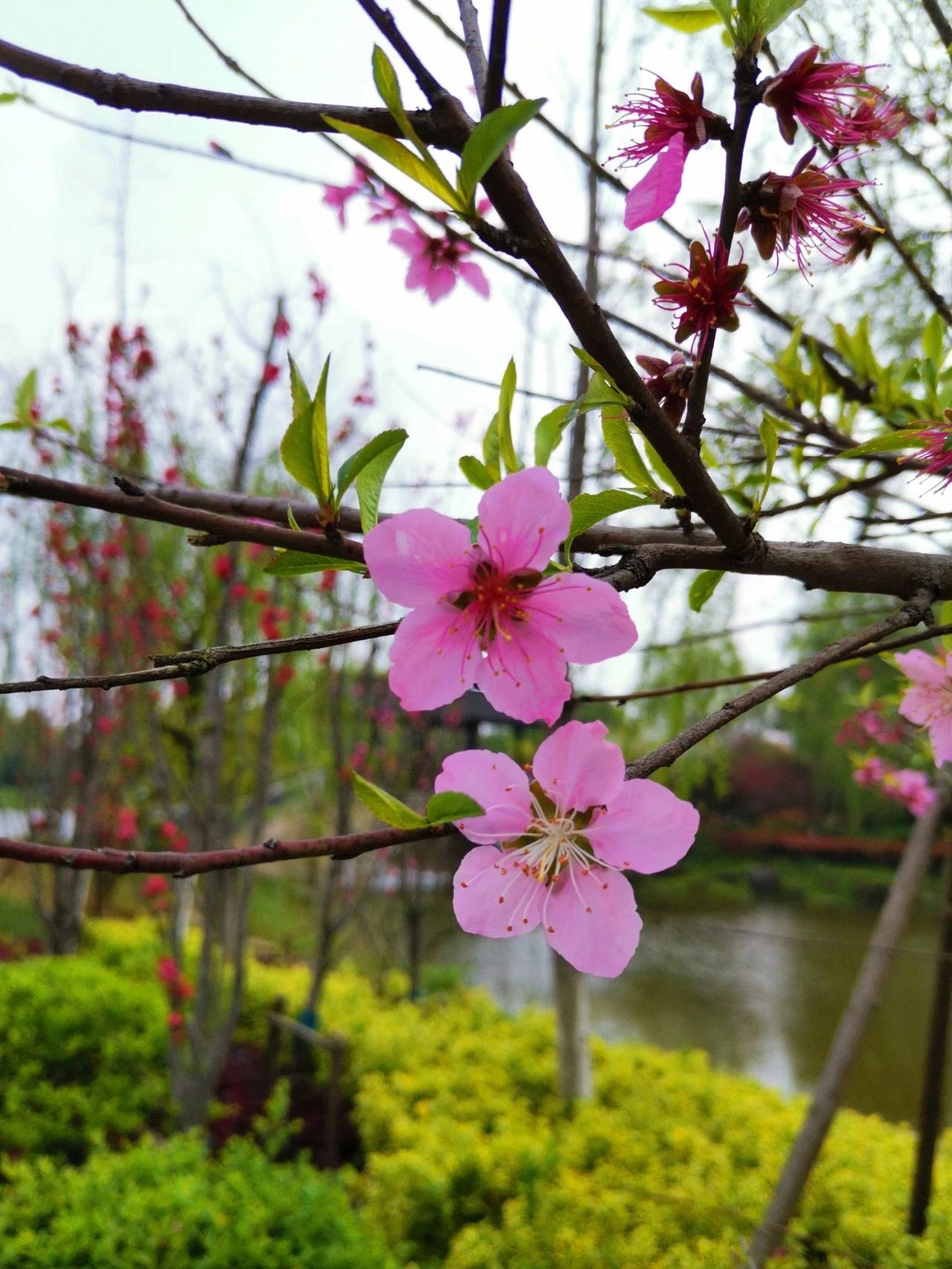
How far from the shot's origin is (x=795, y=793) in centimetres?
1124

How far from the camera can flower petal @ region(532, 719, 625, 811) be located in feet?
1.50

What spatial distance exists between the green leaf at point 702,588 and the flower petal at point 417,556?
170 millimetres

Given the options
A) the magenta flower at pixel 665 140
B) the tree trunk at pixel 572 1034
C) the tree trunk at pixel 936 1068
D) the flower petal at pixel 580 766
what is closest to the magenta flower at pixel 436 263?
the magenta flower at pixel 665 140

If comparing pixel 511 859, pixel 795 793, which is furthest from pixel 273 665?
pixel 795 793

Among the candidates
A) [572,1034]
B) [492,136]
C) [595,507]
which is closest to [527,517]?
[595,507]

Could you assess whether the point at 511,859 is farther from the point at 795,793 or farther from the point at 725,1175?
the point at 795,793

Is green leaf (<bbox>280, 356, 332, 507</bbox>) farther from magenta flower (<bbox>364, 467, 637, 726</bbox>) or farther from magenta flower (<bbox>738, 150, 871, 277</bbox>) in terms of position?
magenta flower (<bbox>738, 150, 871, 277</bbox>)

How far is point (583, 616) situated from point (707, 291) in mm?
185

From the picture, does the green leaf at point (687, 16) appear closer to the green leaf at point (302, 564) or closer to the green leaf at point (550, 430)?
the green leaf at point (550, 430)

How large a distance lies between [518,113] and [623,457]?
0.23 m

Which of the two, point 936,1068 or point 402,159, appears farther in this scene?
point 936,1068

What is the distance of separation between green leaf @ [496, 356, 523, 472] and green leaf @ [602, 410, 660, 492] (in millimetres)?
56

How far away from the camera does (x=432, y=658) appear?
46 centimetres

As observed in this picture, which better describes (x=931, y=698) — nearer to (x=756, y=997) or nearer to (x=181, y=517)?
(x=181, y=517)
